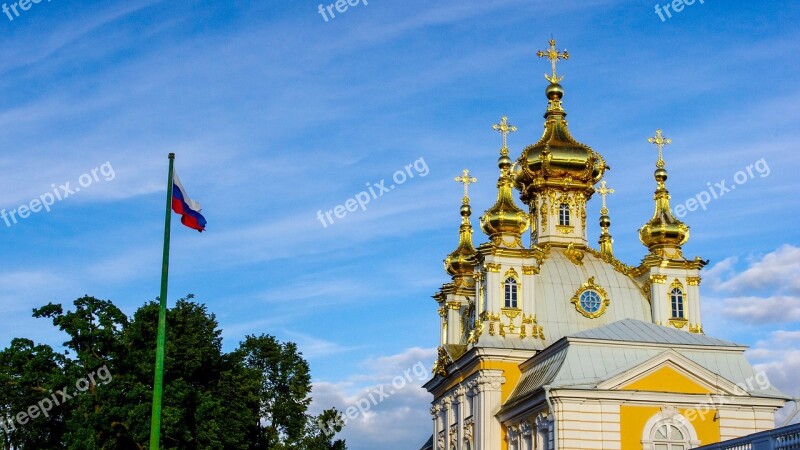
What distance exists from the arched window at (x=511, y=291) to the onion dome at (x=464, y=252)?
9973 mm

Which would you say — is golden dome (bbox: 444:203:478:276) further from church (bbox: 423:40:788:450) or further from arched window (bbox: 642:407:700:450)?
arched window (bbox: 642:407:700:450)

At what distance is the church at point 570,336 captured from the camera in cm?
3744

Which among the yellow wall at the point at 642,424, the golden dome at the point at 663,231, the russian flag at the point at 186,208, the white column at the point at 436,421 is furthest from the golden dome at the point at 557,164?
the russian flag at the point at 186,208

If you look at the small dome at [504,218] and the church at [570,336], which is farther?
the small dome at [504,218]

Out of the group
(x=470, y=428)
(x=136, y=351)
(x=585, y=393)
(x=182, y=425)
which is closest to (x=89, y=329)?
(x=136, y=351)

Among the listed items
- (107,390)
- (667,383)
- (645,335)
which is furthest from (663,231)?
(107,390)

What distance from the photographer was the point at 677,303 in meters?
49.2

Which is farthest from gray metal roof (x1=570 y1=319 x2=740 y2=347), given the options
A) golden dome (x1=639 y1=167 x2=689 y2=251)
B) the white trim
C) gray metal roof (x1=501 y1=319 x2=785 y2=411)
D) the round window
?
golden dome (x1=639 y1=167 x2=689 y2=251)

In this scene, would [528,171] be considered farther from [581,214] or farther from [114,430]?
[114,430]

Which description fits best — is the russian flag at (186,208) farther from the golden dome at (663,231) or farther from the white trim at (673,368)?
the golden dome at (663,231)

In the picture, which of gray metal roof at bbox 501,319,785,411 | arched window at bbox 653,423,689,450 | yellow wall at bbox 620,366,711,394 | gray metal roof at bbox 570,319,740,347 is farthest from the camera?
gray metal roof at bbox 570,319,740,347

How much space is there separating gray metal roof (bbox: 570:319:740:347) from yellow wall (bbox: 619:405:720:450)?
10.2 feet

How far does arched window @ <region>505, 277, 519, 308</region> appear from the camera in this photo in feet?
153

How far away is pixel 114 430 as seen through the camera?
42.0 metres
